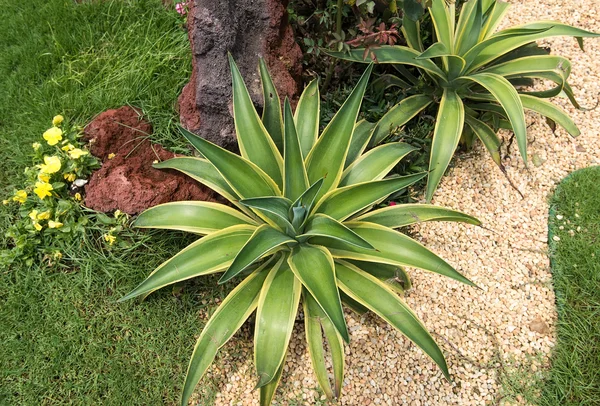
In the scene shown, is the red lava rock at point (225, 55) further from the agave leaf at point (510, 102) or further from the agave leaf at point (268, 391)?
the agave leaf at point (268, 391)

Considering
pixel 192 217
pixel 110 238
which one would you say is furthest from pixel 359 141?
pixel 110 238

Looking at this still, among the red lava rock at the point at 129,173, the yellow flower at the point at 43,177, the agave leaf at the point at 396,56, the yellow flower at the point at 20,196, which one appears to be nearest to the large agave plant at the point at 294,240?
the red lava rock at the point at 129,173

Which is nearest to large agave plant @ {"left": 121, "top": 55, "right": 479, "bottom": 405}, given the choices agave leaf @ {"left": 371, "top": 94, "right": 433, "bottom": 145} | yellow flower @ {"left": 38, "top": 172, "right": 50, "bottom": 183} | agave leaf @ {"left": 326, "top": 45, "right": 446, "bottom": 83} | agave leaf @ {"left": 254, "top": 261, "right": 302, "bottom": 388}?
agave leaf @ {"left": 254, "top": 261, "right": 302, "bottom": 388}

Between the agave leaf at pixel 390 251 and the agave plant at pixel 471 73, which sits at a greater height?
the agave plant at pixel 471 73

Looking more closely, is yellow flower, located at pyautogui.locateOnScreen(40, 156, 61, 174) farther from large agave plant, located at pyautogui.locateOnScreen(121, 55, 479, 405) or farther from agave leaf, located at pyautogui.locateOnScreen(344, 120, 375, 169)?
agave leaf, located at pyautogui.locateOnScreen(344, 120, 375, 169)

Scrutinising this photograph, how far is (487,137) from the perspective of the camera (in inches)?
117

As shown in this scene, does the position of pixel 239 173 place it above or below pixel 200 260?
above

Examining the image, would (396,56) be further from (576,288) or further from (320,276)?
(576,288)

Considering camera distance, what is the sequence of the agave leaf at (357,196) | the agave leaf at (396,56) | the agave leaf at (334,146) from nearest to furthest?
the agave leaf at (357,196) → the agave leaf at (334,146) → the agave leaf at (396,56)

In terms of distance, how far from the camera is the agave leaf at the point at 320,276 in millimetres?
1854

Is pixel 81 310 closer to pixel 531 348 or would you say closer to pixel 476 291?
pixel 476 291

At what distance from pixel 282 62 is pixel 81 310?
1.82 meters

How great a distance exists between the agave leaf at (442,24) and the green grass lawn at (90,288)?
1.66m

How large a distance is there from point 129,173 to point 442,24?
2.08m
